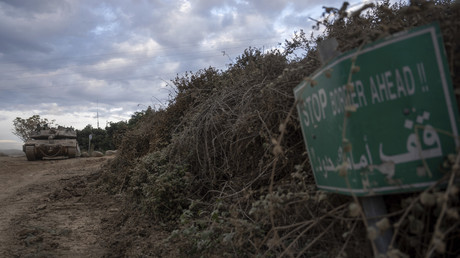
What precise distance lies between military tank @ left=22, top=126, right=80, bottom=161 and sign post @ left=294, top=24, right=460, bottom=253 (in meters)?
19.8

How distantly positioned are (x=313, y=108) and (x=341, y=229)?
33.7 inches

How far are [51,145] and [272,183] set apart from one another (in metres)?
19.8

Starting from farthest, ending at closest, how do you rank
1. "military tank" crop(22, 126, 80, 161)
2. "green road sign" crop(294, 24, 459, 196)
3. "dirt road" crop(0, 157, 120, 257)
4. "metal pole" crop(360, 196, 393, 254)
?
"military tank" crop(22, 126, 80, 161)
"dirt road" crop(0, 157, 120, 257)
"metal pole" crop(360, 196, 393, 254)
"green road sign" crop(294, 24, 459, 196)

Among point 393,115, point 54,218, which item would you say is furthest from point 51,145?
point 393,115

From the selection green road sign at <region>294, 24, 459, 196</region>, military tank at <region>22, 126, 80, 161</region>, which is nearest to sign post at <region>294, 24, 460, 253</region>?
green road sign at <region>294, 24, 459, 196</region>

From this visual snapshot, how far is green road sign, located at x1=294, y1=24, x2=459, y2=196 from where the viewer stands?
162 cm

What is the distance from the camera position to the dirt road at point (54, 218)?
14.5 feet

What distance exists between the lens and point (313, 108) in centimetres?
221

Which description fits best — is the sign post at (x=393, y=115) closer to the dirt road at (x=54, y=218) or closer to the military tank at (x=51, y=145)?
the dirt road at (x=54, y=218)

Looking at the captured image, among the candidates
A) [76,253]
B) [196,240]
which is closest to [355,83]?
[196,240]

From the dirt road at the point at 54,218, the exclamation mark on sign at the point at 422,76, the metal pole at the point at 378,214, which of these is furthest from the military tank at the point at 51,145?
the exclamation mark on sign at the point at 422,76

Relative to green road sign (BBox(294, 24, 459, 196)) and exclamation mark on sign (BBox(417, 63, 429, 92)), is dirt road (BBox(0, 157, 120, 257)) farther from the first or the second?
exclamation mark on sign (BBox(417, 63, 429, 92))

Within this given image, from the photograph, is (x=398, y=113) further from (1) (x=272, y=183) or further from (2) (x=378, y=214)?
(1) (x=272, y=183)

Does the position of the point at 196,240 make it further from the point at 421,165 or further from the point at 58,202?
the point at 58,202
